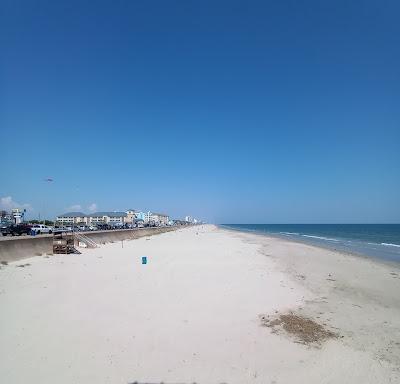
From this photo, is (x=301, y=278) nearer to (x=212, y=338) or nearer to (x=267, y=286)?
(x=267, y=286)

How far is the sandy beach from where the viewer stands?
6238 mm

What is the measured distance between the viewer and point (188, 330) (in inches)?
327

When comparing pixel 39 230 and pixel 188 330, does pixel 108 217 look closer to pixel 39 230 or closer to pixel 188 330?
pixel 39 230

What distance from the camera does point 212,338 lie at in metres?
7.82

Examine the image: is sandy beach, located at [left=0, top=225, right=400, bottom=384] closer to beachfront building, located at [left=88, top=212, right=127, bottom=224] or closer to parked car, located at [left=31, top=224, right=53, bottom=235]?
parked car, located at [left=31, top=224, right=53, bottom=235]

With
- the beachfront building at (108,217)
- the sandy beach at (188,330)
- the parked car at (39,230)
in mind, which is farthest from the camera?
the beachfront building at (108,217)

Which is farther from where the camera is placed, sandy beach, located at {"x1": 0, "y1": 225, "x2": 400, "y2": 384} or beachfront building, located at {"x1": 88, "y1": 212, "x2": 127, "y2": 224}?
beachfront building, located at {"x1": 88, "y1": 212, "x2": 127, "y2": 224}

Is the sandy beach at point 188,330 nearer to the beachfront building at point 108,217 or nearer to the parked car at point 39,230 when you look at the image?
the parked car at point 39,230

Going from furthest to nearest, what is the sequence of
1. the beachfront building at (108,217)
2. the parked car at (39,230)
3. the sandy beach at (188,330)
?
the beachfront building at (108,217)
the parked car at (39,230)
the sandy beach at (188,330)

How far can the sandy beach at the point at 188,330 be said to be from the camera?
6238mm

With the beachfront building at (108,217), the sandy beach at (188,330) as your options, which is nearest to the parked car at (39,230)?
the sandy beach at (188,330)

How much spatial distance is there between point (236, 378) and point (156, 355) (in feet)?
5.67

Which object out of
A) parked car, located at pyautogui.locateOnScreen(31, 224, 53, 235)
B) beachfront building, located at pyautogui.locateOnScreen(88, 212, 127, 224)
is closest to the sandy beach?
parked car, located at pyautogui.locateOnScreen(31, 224, 53, 235)

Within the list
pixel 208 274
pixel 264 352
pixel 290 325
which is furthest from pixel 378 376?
pixel 208 274
